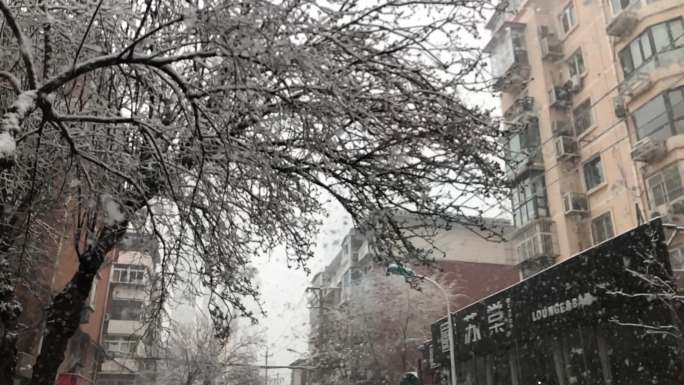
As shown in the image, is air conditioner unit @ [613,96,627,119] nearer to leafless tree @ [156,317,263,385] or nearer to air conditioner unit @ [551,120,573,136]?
air conditioner unit @ [551,120,573,136]

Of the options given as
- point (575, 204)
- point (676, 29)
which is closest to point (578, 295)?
point (575, 204)

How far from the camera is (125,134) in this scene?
6.32m

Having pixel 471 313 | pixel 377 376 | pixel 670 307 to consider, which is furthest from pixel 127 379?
pixel 670 307

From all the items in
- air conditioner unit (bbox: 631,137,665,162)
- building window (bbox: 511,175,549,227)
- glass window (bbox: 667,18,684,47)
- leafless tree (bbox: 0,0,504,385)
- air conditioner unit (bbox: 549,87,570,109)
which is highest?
air conditioner unit (bbox: 549,87,570,109)

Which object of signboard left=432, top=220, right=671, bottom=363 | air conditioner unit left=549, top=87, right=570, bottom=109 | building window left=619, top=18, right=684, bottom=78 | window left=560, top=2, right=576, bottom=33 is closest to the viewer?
signboard left=432, top=220, right=671, bottom=363

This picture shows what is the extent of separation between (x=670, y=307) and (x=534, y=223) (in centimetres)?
1185

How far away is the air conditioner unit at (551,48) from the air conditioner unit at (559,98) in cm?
149

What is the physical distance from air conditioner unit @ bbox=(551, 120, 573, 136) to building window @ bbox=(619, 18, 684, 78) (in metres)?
3.74

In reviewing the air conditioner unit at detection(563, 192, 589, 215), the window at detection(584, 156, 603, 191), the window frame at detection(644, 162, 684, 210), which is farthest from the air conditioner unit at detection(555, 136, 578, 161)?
the window frame at detection(644, 162, 684, 210)

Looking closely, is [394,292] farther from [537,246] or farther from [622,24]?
[622,24]

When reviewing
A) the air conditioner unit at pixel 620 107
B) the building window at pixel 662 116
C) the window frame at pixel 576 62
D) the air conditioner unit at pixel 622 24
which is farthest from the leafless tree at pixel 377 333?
the air conditioner unit at pixel 622 24

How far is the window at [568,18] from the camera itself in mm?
22559

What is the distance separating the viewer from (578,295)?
44.7 feet

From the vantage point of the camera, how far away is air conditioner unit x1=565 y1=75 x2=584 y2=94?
2125 cm
